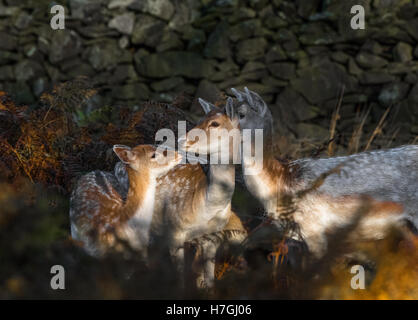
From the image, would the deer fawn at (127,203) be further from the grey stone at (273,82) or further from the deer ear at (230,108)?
the grey stone at (273,82)

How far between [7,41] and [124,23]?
79.4 inches

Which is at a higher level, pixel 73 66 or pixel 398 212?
pixel 73 66

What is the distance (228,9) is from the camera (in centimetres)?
737

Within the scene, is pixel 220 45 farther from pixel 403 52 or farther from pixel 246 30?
pixel 403 52

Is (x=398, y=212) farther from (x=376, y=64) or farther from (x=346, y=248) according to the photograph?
(x=376, y=64)

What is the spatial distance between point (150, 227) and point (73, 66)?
16.9 feet

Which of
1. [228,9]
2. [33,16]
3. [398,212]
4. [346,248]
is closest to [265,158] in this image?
[398,212]

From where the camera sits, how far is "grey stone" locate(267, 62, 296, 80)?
7238 mm

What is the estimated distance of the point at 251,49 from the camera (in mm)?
7289

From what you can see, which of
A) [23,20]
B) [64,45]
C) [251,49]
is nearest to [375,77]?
[251,49]

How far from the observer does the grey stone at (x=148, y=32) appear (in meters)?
7.47

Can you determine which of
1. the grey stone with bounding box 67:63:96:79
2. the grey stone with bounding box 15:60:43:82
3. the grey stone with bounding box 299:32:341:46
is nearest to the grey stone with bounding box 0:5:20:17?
the grey stone with bounding box 15:60:43:82

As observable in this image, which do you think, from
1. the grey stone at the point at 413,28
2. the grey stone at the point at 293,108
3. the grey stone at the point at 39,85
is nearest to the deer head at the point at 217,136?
the grey stone at the point at 293,108

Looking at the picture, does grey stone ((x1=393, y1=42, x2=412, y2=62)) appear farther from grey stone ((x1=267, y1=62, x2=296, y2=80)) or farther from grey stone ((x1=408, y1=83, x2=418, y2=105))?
grey stone ((x1=267, y1=62, x2=296, y2=80))
